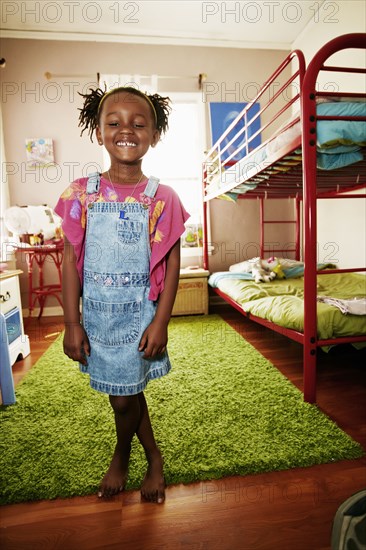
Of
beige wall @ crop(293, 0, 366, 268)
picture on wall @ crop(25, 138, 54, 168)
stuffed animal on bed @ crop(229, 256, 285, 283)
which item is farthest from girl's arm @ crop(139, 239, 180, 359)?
picture on wall @ crop(25, 138, 54, 168)

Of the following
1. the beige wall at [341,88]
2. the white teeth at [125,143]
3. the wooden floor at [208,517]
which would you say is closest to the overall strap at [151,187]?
the white teeth at [125,143]

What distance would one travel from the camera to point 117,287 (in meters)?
0.90

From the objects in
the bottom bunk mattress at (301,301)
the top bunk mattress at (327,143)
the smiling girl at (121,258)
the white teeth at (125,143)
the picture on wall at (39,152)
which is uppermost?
the picture on wall at (39,152)

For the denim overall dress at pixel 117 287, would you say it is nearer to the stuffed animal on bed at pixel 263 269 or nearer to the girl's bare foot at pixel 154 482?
the girl's bare foot at pixel 154 482

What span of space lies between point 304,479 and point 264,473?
12cm

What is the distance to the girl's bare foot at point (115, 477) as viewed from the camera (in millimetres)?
1003

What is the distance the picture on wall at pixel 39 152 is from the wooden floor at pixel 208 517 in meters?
3.31

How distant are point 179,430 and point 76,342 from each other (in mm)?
648

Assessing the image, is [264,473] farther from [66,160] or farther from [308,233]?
[66,160]

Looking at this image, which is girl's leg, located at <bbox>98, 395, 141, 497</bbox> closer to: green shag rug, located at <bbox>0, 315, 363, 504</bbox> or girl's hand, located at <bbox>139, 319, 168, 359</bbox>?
green shag rug, located at <bbox>0, 315, 363, 504</bbox>

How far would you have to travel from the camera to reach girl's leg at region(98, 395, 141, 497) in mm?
946

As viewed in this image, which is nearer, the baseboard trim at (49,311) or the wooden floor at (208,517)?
Answer: the wooden floor at (208,517)

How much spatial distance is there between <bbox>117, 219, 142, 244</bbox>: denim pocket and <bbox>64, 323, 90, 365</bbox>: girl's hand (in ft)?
0.90

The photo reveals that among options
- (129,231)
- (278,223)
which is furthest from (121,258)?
(278,223)
